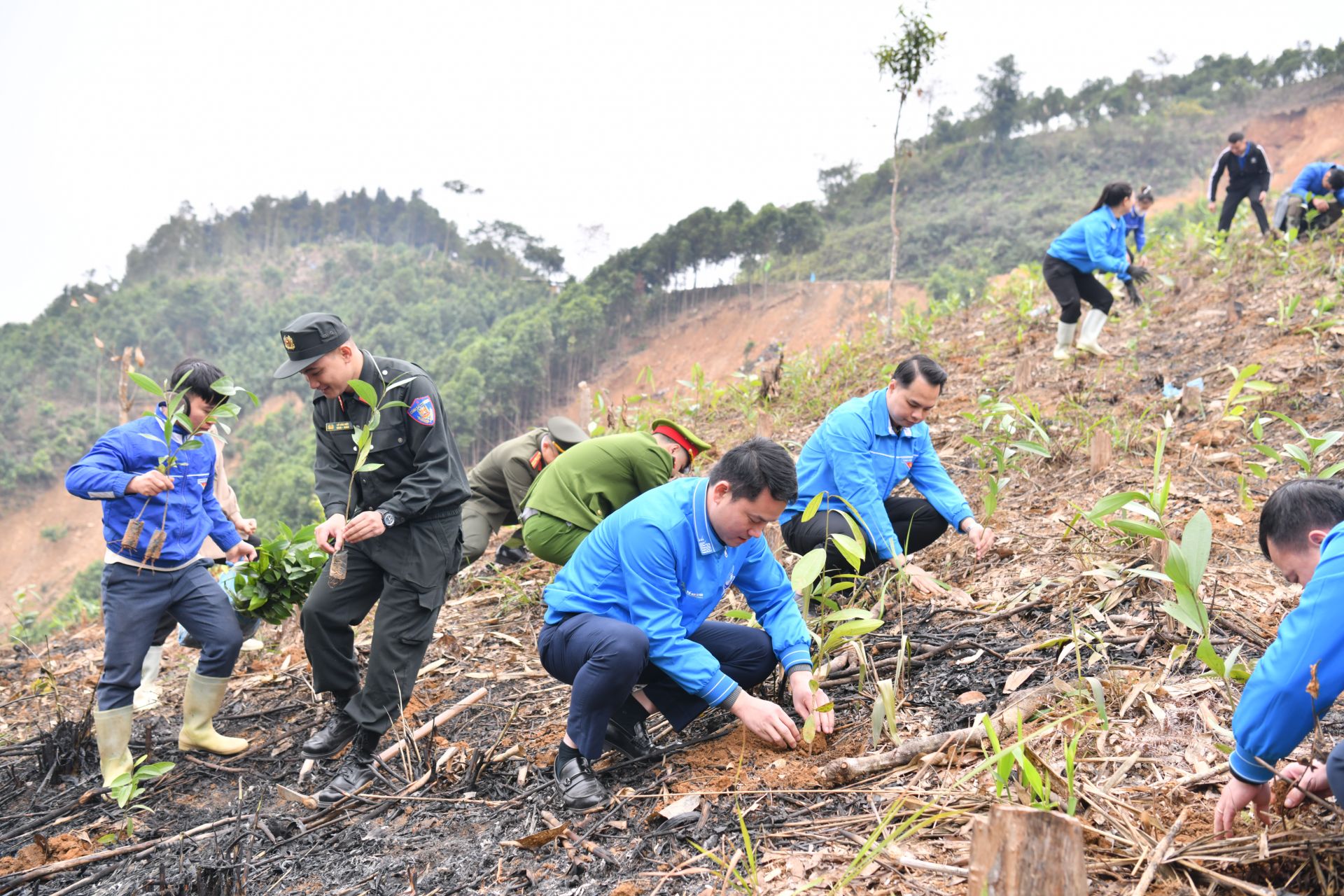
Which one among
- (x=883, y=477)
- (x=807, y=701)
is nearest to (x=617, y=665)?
(x=807, y=701)

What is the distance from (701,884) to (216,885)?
4.11 feet

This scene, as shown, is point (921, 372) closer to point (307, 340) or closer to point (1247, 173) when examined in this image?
point (307, 340)

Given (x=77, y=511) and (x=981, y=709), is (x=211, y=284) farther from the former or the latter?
(x=981, y=709)

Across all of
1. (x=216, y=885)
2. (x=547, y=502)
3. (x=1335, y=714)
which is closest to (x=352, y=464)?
(x=547, y=502)

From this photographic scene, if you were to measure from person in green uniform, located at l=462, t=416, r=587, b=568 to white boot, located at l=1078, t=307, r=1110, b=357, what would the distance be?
423 centimetres

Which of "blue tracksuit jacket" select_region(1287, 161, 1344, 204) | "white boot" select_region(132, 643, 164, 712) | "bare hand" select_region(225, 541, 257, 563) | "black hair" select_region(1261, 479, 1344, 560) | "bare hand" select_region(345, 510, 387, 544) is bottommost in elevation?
"white boot" select_region(132, 643, 164, 712)

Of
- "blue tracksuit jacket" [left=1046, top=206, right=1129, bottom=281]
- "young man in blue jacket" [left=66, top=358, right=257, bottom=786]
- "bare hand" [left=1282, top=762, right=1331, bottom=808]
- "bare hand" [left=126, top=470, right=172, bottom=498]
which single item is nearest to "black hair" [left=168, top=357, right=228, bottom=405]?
"young man in blue jacket" [left=66, top=358, right=257, bottom=786]

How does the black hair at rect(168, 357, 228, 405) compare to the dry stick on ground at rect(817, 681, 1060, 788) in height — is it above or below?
above

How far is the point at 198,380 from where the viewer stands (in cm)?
317

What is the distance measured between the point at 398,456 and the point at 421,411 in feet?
0.68

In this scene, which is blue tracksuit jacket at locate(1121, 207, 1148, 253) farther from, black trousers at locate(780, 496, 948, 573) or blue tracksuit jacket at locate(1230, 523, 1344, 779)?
blue tracksuit jacket at locate(1230, 523, 1344, 779)

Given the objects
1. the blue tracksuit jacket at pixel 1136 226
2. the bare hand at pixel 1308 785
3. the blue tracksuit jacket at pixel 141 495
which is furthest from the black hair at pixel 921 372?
the blue tracksuit jacket at pixel 1136 226

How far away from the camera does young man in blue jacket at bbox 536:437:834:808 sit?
2309mm

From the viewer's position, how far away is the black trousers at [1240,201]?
851 centimetres
